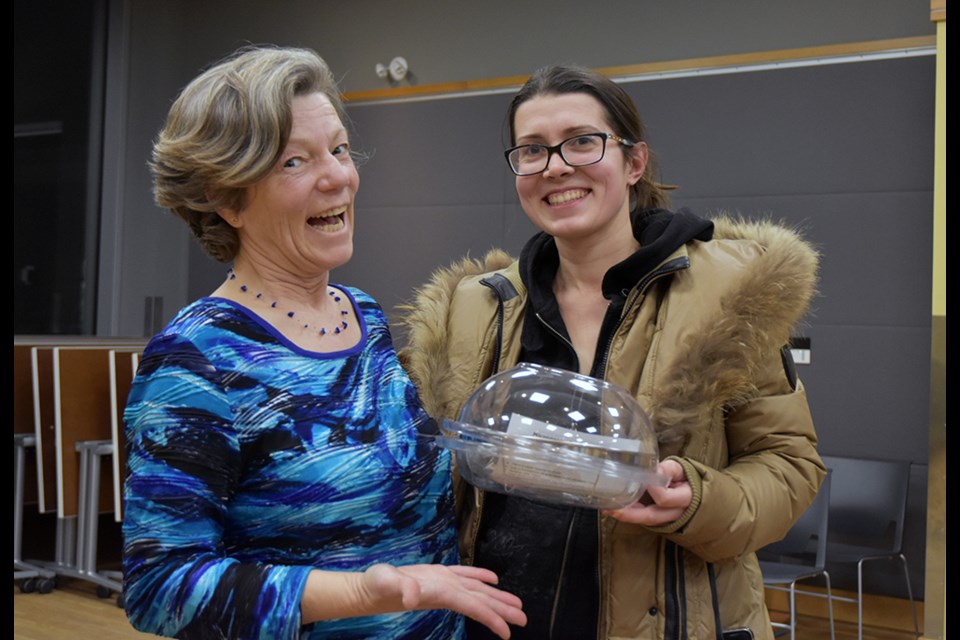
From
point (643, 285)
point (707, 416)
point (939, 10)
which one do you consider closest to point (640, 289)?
point (643, 285)

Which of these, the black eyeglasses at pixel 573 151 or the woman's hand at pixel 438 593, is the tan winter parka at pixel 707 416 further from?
the woman's hand at pixel 438 593

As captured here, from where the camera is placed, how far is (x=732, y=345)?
1.51m

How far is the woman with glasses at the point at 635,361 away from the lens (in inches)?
59.1

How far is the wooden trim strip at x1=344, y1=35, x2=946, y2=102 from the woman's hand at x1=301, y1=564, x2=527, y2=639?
4.82 meters

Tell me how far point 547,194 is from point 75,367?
4.23m

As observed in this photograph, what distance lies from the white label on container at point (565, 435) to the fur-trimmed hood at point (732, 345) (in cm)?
21

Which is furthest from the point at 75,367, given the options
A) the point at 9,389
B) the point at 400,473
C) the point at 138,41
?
the point at 400,473

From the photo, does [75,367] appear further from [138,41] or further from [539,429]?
[539,429]

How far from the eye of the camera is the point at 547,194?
1.72 m

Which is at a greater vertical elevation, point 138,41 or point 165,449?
point 138,41

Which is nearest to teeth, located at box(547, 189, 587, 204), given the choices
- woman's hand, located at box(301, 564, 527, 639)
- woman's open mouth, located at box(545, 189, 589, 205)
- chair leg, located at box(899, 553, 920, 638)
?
woman's open mouth, located at box(545, 189, 589, 205)

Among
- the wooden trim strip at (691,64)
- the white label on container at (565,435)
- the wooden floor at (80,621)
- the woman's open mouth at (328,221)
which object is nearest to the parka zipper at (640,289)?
the white label on container at (565,435)

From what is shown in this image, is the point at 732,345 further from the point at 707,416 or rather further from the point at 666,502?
the point at 666,502

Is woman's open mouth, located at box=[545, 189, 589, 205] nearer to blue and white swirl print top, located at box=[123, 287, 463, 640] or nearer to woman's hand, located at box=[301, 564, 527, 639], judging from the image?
blue and white swirl print top, located at box=[123, 287, 463, 640]
